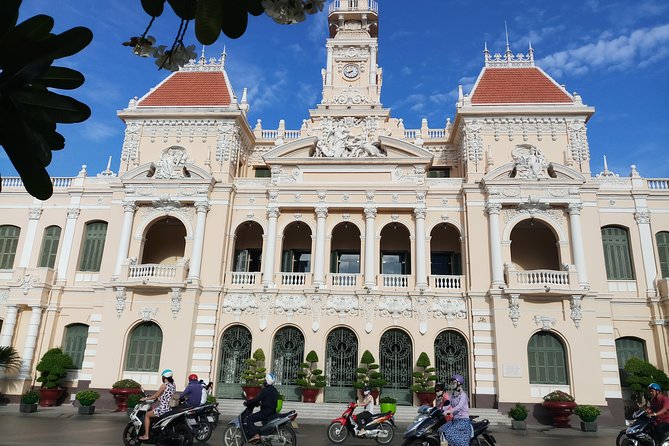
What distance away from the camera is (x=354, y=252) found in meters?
24.8

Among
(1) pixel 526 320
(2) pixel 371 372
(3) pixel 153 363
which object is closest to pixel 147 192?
(3) pixel 153 363

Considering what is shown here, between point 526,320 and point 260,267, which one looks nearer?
point 526,320

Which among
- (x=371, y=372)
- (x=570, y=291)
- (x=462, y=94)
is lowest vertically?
(x=371, y=372)

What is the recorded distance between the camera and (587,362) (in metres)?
19.8

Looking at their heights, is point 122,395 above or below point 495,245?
below

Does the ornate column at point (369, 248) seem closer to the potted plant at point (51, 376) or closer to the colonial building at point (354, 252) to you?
the colonial building at point (354, 252)

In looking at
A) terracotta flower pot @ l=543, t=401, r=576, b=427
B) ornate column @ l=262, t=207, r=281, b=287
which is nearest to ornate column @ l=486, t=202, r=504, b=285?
terracotta flower pot @ l=543, t=401, r=576, b=427

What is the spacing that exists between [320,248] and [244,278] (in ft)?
12.5

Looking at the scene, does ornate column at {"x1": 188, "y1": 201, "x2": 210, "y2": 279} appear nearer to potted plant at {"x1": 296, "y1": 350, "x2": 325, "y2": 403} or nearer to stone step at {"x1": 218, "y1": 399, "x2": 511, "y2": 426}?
stone step at {"x1": 218, "y1": 399, "x2": 511, "y2": 426}

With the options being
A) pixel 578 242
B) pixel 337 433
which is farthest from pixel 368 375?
pixel 578 242

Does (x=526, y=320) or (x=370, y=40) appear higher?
(x=370, y=40)

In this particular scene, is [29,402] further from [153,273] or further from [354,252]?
[354,252]

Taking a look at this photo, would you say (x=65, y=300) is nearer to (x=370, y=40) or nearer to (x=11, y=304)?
(x=11, y=304)

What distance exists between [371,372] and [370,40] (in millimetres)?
18540
